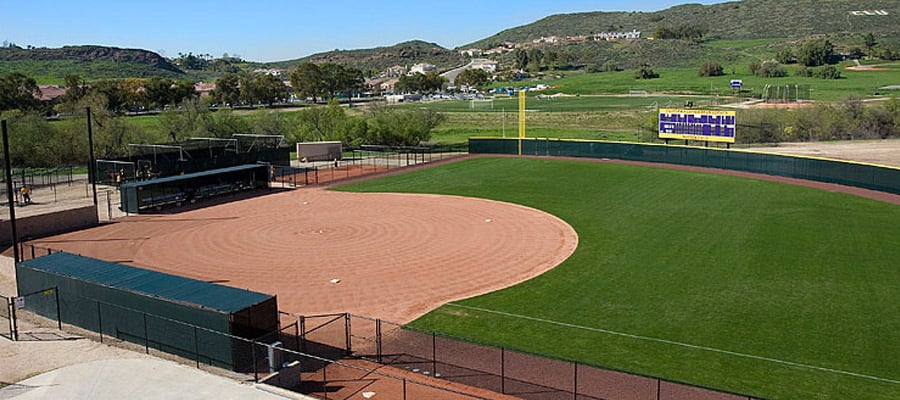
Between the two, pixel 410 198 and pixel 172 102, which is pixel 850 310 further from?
pixel 172 102

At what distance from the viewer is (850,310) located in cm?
2380

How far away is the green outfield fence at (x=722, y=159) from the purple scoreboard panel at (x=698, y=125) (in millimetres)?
4791

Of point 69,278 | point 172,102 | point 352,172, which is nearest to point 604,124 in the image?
point 352,172

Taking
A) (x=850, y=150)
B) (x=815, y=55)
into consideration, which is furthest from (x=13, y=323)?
(x=815, y=55)

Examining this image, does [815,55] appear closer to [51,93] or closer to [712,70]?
[712,70]

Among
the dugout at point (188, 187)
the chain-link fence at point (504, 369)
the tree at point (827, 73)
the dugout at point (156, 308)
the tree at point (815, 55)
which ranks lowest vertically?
the chain-link fence at point (504, 369)

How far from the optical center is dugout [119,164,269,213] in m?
43.5

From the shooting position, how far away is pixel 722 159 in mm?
58000

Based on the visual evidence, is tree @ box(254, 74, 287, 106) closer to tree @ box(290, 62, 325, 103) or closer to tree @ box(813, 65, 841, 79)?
tree @ box(290, 62, 325, 103)

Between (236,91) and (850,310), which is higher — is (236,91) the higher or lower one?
the higher one

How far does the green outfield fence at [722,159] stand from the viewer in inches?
1879

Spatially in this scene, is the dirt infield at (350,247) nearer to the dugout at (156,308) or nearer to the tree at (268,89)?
the dugout at (156,308)

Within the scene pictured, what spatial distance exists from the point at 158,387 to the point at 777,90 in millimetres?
103480

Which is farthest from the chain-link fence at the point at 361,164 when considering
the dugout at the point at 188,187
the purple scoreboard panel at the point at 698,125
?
the purple scoreboard panel at the point at 698,125
